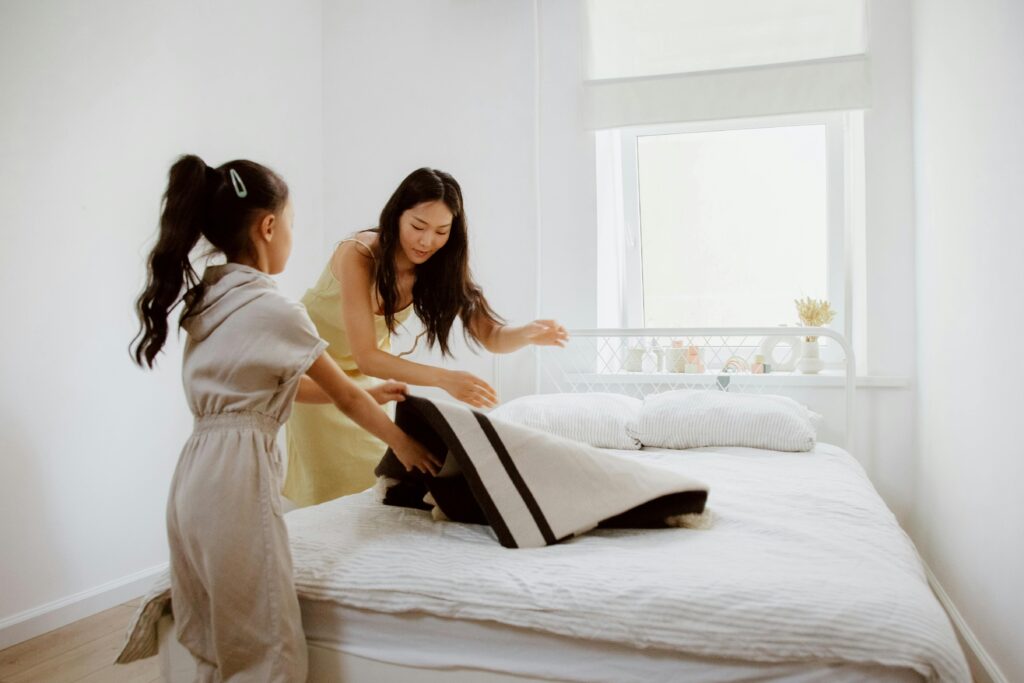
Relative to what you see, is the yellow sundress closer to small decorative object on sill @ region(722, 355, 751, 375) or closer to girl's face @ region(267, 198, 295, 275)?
girl's face @ region(267, 198, 295, 275)

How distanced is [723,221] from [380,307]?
1.96 m

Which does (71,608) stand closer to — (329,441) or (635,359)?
(329,441)

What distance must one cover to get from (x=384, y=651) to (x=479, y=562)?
0.66ft

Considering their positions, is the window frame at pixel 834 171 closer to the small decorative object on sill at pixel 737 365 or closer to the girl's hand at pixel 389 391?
the small decorative object on sill at pixel 737 365

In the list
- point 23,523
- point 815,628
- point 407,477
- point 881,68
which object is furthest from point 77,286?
point 881,68

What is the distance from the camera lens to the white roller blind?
9.99 ft

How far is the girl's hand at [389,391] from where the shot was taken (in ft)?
4.82

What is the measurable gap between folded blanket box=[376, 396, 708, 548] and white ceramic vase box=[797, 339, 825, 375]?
178 cm

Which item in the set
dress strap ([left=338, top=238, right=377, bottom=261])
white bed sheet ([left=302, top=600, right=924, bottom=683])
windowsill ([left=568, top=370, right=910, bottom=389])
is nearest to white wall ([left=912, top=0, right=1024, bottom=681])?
windowsill ([left=568, top=370, right=910, bottom=389])

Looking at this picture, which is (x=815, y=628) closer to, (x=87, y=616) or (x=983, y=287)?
(x=983, y=287)

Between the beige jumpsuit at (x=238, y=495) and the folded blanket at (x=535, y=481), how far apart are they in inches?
12.9

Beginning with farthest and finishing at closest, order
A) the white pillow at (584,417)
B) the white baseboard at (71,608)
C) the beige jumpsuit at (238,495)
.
→ the white pillow at (584,417), the white baseboard at (71,608), the beige jumpsuit at (238,495)

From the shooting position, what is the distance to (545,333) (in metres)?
2.16

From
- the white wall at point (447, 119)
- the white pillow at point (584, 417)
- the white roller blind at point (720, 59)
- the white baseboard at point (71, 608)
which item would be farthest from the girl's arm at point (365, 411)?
the white roller blind at point (720, 59)
